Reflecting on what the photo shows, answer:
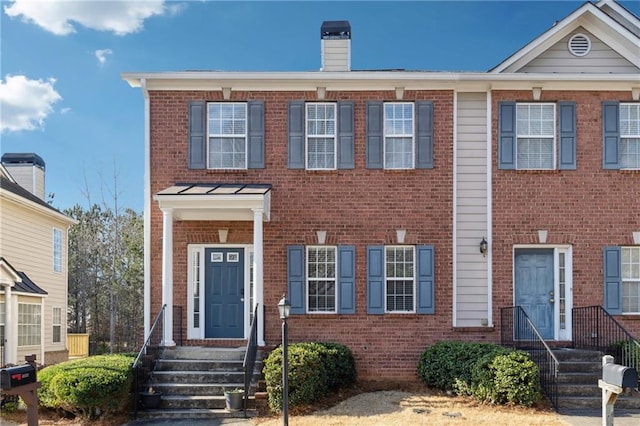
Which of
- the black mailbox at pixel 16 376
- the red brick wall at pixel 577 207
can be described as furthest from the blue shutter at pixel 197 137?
the black mailbox at pixel 16 376

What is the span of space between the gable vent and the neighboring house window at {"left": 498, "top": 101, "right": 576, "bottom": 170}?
4.11ft

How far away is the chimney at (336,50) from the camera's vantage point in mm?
13547

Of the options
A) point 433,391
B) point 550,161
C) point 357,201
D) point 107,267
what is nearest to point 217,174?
point 357,201

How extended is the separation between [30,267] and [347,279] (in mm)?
11664

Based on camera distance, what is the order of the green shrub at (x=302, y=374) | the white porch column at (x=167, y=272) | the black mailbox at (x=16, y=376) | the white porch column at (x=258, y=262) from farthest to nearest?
the white porch column at (x=167, y=272) → the white porch column at (x=258, y=262) → the green shrub at (x=302, y=374) → the black mailbox at (x=16, y=376)

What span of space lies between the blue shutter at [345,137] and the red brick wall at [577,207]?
2858mm

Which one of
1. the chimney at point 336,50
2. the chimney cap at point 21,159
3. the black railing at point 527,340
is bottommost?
the black railing at point 527,340

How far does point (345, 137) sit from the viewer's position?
12906 millimetres

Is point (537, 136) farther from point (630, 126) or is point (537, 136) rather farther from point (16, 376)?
point (16, 376)

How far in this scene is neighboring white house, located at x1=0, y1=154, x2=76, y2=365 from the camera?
16.4 meters

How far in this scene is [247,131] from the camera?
1293 cm

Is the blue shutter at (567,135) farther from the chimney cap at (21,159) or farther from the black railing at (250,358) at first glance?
the chimney cap at (21,159)

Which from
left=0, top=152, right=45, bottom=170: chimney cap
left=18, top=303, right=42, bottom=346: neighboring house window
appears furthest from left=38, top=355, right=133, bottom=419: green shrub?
left=0, top=152, right=45, bottom=170: chimney cap

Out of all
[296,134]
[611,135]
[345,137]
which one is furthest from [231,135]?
[611,135]
